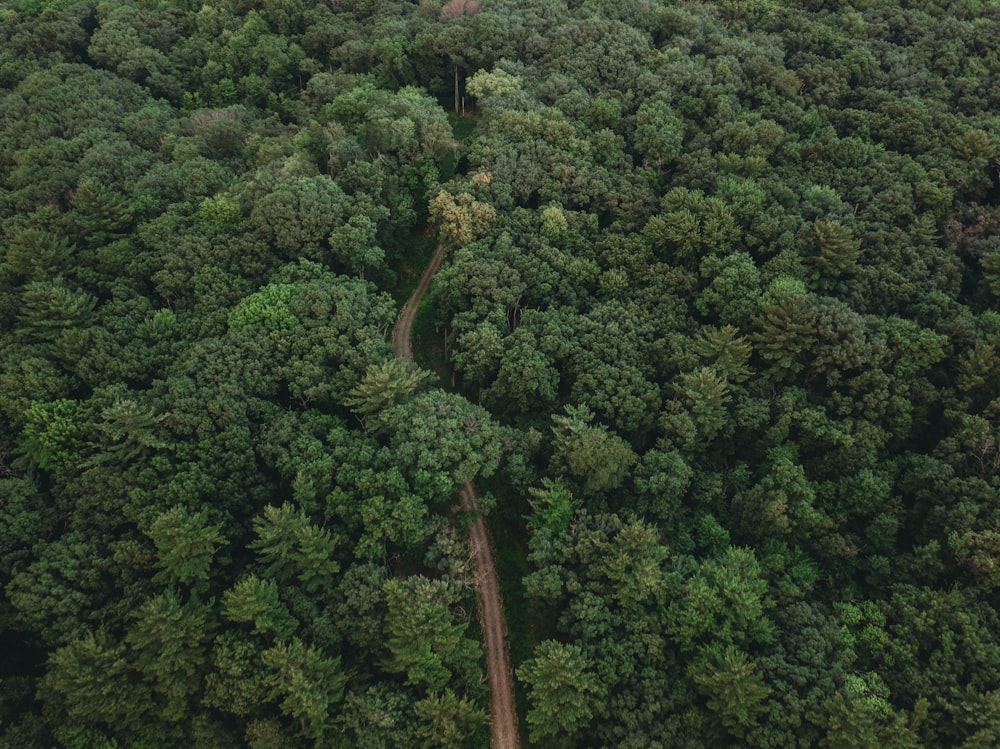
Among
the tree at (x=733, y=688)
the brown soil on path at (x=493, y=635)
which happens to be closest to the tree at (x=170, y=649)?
the brown soil on path at (x=493, y=635)

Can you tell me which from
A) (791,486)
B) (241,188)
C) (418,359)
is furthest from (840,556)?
(241,188)

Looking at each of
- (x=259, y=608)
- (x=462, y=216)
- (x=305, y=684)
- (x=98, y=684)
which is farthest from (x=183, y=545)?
(x=462, y=216)

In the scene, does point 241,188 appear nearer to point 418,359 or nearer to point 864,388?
point 418,359

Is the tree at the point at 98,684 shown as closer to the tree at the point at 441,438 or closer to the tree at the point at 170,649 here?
the tree at the point at 170,649

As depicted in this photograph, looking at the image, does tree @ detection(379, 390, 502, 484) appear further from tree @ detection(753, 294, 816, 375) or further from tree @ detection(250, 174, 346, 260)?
tree @ detection(753, 294, 816, 375)

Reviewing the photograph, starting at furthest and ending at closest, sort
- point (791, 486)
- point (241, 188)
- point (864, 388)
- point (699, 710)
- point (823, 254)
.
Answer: point (241, 188)
point (823, 254)
point (864, 388)
point (791, 486)
point (699, 710)

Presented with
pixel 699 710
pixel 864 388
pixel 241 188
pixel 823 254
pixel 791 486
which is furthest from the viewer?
pixel 241 188
